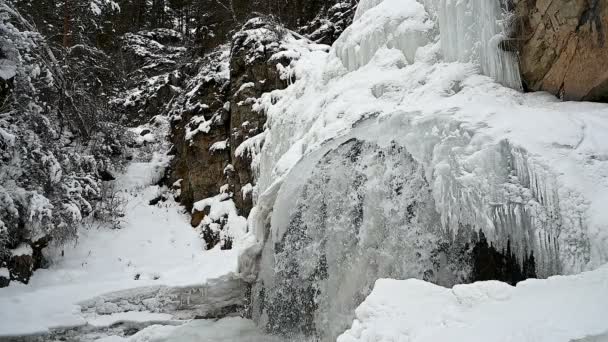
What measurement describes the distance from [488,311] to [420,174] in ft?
8.49

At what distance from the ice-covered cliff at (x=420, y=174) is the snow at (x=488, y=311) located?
102cm

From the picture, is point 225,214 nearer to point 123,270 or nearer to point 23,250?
point 123,270

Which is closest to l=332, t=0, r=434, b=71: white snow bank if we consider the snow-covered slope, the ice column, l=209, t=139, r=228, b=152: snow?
the ice column

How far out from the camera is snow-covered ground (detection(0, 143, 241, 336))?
24.9 ft


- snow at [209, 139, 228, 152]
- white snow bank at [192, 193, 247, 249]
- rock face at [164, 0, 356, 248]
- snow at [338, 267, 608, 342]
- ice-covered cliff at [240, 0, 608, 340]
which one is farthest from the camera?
snow at [209, 139, 228, 152]

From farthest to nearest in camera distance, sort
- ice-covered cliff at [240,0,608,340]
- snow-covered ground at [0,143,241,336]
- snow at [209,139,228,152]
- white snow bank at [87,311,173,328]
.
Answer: snow at [209,139,228,152], snow-covered ground at [0,143,241,336], white snow bank at [87,311,173,328], ice-covered cliff at [240,0,608,340]

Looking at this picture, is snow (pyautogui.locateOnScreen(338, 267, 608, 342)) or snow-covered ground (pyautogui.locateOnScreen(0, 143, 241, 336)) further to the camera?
snow-covered ground (pyautogui.locateOnScreen(0, 143, 241, 336))

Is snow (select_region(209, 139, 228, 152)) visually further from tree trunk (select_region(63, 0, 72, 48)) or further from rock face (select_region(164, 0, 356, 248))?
tree trunk (select_region(63, 0, 72, 48))

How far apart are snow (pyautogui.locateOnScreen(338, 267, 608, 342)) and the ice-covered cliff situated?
3.34 ft

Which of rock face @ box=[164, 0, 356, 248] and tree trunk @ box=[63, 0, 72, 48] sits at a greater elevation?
tree trunk @ box=[63, 0, 72, 48]

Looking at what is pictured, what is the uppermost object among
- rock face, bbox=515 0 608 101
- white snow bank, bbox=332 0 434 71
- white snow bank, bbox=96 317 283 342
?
white snow bank, bbox=332 0 434 71

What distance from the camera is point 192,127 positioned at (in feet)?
45.1

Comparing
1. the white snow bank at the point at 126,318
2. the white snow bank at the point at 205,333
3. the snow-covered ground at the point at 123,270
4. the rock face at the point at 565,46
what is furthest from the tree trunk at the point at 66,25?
the rock face at the point at 565,46

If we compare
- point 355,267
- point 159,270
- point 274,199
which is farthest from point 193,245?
point 355,267
